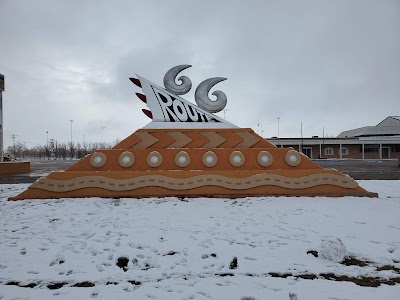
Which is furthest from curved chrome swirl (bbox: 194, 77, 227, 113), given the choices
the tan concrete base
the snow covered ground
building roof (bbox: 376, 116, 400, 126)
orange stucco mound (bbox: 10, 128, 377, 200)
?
building roof (bbox: 376, 116, 400, 126)

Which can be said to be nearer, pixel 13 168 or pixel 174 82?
pixel 174 82

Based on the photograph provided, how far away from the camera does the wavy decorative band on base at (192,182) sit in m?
8.57

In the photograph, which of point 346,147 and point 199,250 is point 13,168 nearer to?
point 199,250

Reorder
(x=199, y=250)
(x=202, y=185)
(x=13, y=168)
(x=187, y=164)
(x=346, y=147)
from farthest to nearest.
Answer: (x=346, y=147) → (x=13, y=168) → (x=187, y=164) → (x=202, y=185) → (x=199, y=250)

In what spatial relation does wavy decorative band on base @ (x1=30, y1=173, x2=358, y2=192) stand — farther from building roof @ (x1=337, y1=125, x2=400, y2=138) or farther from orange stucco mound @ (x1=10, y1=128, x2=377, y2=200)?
building roof @ (x1=337, y1=125, x2=400, y2=138)

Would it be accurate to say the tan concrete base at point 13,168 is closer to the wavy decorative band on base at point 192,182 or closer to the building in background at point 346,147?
the wavy decorative band on base at point 192,182

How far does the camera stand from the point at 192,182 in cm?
870

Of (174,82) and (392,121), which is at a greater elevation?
(392,121)

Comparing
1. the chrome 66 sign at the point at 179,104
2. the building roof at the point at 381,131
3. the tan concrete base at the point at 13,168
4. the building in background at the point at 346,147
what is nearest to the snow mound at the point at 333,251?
the chrome 66 sign at the point at 179,104

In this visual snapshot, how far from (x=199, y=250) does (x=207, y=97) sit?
6912mm

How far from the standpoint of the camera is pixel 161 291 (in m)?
3.68

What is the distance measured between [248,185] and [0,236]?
683 centimetres

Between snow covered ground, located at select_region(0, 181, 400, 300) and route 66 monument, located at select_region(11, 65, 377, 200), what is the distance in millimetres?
821

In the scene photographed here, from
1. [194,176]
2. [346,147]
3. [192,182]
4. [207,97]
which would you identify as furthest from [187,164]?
[346,147]
